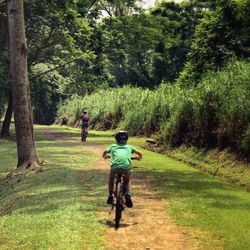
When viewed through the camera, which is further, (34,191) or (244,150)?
(244,150)

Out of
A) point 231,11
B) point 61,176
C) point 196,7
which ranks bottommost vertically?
point 61,176

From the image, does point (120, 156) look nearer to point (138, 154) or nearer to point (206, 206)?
point (138, 154)

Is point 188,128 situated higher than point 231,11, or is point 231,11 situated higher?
point 231,11

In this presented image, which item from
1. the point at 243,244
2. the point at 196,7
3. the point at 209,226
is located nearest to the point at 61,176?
the point at 209,226

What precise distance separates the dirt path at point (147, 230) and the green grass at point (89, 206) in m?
0.23

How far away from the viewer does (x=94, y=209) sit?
11719 millimetres

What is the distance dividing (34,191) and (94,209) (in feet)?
11.0

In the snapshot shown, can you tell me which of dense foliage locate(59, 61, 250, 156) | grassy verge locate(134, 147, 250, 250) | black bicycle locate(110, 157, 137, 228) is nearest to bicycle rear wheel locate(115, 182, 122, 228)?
black bicycle locate(110, 157, 137, 228)

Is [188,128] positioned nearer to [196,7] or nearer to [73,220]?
[73,220]

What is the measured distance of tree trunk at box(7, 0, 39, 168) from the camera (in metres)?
19.0

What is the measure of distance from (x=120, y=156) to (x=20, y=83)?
9.60 m

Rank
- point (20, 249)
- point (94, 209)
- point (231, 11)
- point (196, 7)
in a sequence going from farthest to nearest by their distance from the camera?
point (196, 7) < point (231, 11) < point (94, 209) < point (20, 249)

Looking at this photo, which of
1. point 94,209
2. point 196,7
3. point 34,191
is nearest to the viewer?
point 94,209

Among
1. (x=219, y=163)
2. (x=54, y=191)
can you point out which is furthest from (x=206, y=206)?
(x=219, y=163)
